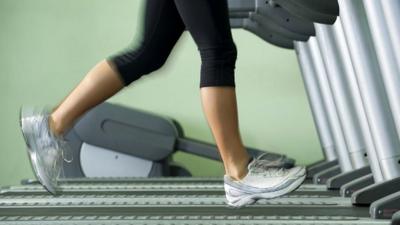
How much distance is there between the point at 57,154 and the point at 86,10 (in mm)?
2599

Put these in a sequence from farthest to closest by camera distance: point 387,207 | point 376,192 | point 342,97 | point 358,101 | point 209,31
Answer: point 342,97, point 358,101, point 376,192, point 387,207, point 209,31

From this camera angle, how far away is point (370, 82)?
2.39m

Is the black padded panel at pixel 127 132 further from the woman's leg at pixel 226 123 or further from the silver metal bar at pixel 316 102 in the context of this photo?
the woman's leg at pixel 226 123

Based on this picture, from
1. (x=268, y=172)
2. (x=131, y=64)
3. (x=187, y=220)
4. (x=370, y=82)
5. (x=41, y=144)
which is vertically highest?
(x=131, y=64)

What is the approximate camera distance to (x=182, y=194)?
2.97 meters

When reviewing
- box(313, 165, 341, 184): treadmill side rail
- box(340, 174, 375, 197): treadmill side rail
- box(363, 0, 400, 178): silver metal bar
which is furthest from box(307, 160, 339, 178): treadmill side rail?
box(363, 0, 400, 178): silver metal bar

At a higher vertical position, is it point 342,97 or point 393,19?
point 393,19

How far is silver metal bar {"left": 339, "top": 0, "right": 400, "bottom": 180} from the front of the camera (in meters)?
2.33

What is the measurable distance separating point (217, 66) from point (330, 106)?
1751 mm

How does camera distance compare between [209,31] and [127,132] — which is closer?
[209,31]

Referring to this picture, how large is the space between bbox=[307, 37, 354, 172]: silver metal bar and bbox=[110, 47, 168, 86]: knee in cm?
151

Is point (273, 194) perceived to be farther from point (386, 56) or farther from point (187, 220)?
point (386, 56)

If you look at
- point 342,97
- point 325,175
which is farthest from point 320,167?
point 342,97

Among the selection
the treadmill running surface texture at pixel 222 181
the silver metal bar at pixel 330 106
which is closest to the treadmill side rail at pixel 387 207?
the treadmill running surface texture at pixel 222 181
